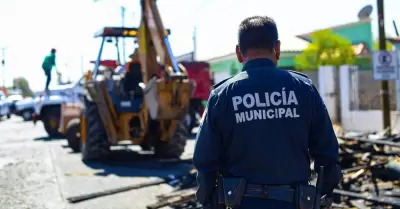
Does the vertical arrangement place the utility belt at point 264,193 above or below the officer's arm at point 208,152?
below

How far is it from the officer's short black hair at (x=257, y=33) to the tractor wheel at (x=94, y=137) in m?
7.72

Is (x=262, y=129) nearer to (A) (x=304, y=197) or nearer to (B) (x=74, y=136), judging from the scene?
(A) (x=304, y=197)

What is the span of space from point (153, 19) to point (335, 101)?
32.4 ft

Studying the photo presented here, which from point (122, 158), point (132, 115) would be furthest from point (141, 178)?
point (122, 158)

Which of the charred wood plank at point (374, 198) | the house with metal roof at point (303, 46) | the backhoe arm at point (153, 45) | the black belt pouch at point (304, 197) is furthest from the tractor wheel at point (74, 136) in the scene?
the house with metal roof at point (303, 46)

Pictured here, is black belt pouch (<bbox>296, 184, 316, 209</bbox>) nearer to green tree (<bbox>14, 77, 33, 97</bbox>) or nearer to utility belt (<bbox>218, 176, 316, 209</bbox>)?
utility belt (<bbox>218, 176, 316, 209</bbox>)

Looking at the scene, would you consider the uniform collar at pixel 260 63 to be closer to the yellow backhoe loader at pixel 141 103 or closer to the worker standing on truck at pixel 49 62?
the yellow backhoe loader at pixel 141 103

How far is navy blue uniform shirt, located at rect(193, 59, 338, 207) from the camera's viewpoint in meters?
2.80

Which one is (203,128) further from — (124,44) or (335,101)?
(335,101)

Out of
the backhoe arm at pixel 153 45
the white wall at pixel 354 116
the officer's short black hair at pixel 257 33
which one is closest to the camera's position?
the officer's short black hair at pixel 257 33

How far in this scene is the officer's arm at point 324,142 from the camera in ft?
9.59

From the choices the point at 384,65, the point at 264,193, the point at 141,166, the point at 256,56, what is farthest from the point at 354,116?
the point at 264,193

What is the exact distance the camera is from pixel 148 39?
34.4 feet

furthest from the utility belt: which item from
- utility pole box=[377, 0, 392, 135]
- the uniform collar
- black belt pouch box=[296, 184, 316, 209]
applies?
utility pole box=[377, 0, 392, 135]
